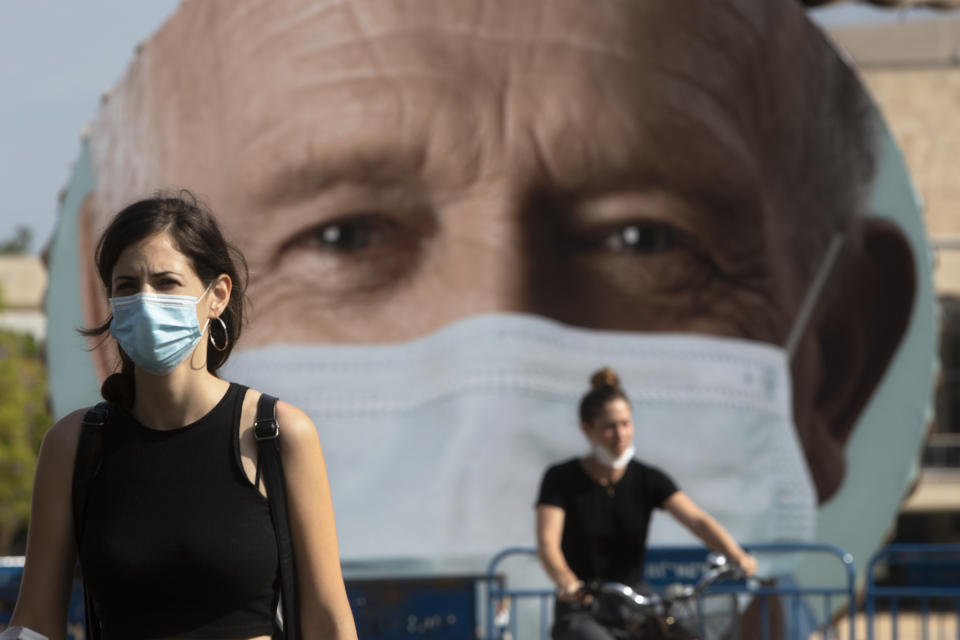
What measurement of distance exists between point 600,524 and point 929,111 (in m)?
24.9

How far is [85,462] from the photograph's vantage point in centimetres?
215

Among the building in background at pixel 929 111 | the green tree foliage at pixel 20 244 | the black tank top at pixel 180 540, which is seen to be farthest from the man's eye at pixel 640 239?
the green tree foliage at pixel 20 244

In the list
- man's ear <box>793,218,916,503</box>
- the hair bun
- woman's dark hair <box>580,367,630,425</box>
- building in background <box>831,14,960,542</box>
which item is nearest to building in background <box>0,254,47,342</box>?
building in background <box>831,14,960,542</box>

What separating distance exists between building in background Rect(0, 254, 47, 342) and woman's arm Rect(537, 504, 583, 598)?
3019cm

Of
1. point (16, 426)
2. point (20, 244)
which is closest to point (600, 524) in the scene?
point (16, 426)

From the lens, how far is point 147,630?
2.07m

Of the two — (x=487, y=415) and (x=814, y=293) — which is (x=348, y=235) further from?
(x=814, y=293)

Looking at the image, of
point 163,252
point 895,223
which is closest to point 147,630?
point 163,252

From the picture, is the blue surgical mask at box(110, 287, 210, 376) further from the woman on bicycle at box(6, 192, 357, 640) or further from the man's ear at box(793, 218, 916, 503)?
the man's ear at box(793, 218, 916, 503)

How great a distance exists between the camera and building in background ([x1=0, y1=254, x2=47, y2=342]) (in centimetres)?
3341

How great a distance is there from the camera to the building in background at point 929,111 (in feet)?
90.2

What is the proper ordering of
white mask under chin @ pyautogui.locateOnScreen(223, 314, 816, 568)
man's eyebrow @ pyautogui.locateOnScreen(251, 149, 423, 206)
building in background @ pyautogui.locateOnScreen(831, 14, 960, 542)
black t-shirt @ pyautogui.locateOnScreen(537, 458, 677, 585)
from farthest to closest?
building in background @ pyautogui.locateOnScreen(831, 14, 960, 542)
man's eyebrow @ pyautogui.locateOnScreen(251, 149, 423, 206)
white mask under chin @ pyautogui.locateOnScreen(223, 314, 816, 568)
black t-shirt @ pyautogui.locateOnScreen(537, 458, 677, 585)

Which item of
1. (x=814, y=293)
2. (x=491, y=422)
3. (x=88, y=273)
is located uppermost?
(x=88, y=273)

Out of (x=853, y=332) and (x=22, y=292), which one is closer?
(x=853, y=332)
